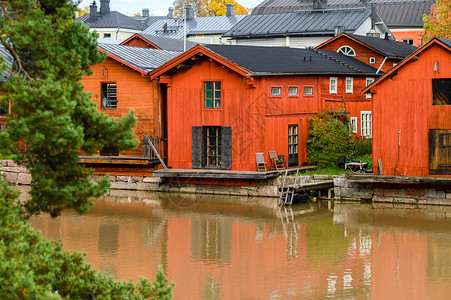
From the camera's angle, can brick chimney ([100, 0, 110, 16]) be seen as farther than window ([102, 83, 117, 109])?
Yes

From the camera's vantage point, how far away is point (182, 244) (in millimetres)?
24641

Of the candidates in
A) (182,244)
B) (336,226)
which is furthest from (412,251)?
(182,244)

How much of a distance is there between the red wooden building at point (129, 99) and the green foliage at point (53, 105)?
73.5 feet

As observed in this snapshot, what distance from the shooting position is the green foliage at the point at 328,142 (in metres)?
34.6

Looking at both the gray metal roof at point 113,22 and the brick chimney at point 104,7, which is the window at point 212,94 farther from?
the brick chimney at point 104,7

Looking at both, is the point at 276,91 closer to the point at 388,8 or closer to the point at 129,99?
the point at 129,99

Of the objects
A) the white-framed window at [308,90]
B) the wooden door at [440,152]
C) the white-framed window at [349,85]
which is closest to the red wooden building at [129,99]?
the white-framed window at [308,90]

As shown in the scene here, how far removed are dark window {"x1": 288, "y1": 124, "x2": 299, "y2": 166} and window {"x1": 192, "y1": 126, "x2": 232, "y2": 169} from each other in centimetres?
294

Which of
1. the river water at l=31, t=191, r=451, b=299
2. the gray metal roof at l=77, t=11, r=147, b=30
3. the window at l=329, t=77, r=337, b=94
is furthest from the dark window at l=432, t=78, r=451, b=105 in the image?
the gray metal roof at l=77, t=11, r=147, b=30

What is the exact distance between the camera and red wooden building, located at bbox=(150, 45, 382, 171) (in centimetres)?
3362

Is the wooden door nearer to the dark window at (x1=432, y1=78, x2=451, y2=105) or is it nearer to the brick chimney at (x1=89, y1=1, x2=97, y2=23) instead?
the dark window at (x1=432, y1=78, x2=451, y2=105)

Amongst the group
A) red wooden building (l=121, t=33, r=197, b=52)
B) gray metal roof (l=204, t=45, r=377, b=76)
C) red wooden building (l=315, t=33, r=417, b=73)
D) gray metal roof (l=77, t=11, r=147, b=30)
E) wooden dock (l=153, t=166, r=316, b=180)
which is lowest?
wooden dock (l=153, t=166, r=316, b=180)

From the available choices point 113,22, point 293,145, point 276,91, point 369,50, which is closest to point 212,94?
point 276,91

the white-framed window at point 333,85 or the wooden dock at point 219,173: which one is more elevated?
the white-framed window at point 333,85
